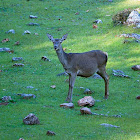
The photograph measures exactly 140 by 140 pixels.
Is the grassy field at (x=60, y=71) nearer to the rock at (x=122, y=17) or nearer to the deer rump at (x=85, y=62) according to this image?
the rock at (x=122, y=17)

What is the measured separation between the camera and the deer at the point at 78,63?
48.3 feet

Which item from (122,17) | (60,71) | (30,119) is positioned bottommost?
(60,71)

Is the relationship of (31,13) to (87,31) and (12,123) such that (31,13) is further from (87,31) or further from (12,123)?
(12,123)

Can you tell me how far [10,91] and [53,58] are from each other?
6137 millimetres

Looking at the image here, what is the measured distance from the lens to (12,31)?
1005 inches

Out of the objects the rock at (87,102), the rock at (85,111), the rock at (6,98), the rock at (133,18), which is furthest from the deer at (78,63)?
the rock at (133,18)

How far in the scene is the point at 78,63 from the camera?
49.2 feet

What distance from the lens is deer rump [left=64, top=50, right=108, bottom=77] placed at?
14875mm

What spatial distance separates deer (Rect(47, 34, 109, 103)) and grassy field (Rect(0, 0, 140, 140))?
2.92 feet

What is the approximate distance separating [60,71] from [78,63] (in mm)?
4217

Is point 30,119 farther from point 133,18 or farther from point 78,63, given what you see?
point 133,18

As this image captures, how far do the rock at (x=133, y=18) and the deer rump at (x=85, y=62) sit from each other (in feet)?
30.0

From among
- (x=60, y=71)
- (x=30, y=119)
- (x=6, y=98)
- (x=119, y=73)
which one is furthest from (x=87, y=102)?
(x=60, y=71)

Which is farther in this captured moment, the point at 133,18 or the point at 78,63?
the point at 133,18
